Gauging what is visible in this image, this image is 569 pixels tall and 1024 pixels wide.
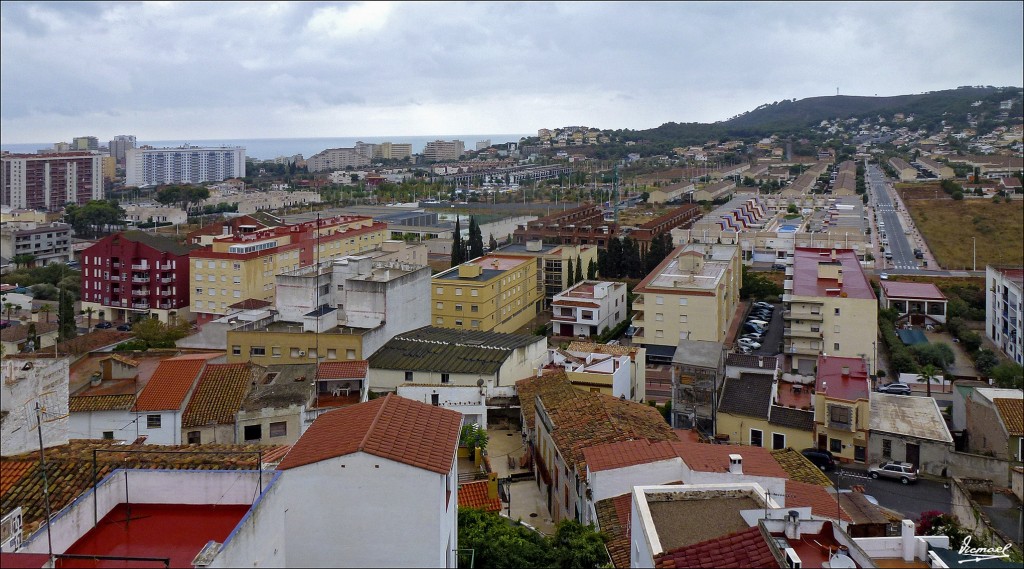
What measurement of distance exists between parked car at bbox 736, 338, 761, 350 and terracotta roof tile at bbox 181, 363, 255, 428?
11.9 m

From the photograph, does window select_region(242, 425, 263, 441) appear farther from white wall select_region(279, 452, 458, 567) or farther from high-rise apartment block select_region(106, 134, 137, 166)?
high-rise apartment block select_region(106, 134, 137, 166)

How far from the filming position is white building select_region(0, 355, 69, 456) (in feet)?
13.5

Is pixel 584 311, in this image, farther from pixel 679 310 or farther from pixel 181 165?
pixel 181 165

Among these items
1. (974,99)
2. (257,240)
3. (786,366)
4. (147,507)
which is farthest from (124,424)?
(974,99)

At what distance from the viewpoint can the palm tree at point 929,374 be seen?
14453mm

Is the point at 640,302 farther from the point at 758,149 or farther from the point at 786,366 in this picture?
the point at 758,149

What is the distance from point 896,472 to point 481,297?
10226 millimetres

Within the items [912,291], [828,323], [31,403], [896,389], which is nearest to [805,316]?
[828,323]

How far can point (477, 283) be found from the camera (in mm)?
18906

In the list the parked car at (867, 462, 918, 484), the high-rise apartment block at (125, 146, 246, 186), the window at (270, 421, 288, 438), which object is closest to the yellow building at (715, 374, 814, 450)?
the parked car at (867, 462, 918, 484)

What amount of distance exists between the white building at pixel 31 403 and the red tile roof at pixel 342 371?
5.09 m

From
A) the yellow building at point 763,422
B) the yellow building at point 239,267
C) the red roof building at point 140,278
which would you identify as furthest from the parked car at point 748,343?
the red roof building at point 140,278

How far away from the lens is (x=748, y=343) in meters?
18.3

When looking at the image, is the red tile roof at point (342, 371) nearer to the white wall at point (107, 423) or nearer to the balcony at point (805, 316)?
the white wall at point (107, 423)
